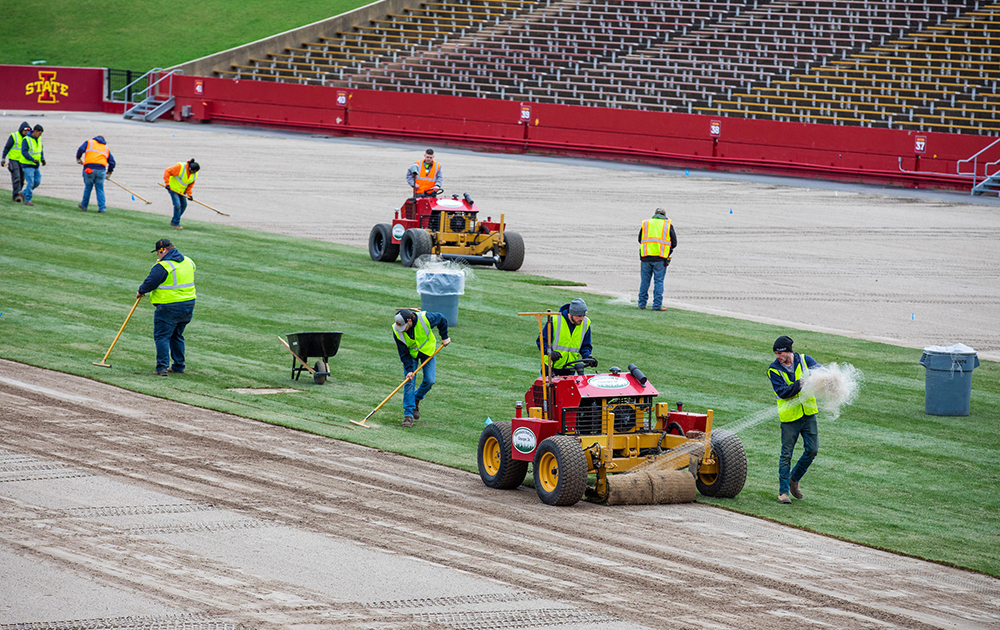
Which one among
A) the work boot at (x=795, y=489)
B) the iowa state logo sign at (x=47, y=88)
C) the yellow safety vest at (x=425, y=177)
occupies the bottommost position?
the work boot at (x=795, y=489)

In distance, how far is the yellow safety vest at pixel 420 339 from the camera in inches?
577

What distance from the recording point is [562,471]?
1153cm

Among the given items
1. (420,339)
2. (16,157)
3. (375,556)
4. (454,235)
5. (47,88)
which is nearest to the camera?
(375,556)

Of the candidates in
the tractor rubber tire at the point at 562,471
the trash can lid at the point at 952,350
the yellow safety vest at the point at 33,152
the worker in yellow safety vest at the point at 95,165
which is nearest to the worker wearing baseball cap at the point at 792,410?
the tractor rubber tire at the point at 562,471

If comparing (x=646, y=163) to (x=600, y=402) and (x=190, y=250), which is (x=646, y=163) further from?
(x=600, y=402)

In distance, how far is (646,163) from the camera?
46.3 metres

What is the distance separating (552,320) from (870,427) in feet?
16.4

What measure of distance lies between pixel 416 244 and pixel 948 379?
459 inches

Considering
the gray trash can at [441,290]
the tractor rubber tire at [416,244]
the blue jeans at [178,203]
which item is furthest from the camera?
the blue jeans at [178,203]

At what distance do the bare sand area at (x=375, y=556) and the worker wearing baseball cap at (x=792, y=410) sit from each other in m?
0.97

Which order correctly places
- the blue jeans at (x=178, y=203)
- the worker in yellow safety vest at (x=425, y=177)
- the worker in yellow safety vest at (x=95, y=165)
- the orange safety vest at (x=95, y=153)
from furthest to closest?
the worker in yellow safety vest at (x=95, y=165) < the orange safety vest at (x=95, y=153) < the blue jeans at (x=178, y=203) < the worker in yellow safety vest at (x=425, y=177)

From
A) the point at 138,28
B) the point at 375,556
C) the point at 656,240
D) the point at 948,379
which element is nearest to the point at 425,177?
the point at 656,240

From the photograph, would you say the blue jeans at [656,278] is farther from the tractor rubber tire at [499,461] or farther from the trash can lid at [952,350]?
the tractor rubber tire at [499,461]

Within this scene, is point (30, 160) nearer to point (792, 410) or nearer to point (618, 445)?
point (618, 445)
